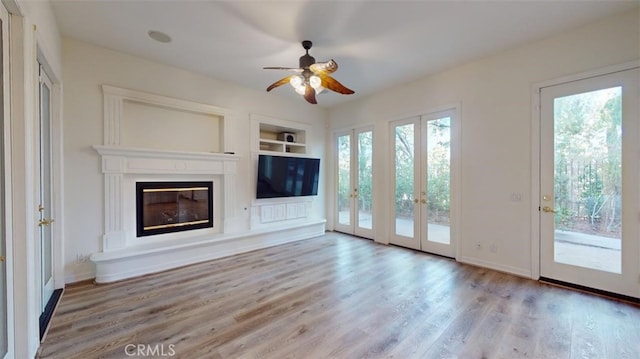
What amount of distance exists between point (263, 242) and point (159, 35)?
333cm

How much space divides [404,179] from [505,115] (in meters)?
1.75

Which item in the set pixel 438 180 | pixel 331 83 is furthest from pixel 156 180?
pixel 438 180

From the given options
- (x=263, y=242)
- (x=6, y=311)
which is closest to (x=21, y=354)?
(x=6, y=311)

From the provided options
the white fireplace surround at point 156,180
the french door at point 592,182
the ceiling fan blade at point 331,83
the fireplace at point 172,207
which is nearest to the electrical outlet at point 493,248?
the french door at point 592,182

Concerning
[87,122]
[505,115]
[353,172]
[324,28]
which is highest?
[324,28]

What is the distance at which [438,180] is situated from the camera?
4.16m

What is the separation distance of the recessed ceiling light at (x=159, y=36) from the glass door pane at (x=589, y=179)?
4.64 meters

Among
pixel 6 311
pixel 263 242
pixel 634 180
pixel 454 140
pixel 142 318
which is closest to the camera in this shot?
pixel 6 311

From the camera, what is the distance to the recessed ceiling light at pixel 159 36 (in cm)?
298

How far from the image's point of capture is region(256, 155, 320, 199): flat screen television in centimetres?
471

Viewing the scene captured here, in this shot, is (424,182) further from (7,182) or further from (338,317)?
(7,182)

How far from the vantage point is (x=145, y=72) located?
363 centimetres

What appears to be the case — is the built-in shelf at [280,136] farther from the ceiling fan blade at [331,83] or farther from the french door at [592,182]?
the french door at [592,182]

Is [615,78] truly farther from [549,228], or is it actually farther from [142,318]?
[142,318]
